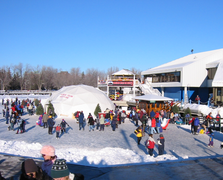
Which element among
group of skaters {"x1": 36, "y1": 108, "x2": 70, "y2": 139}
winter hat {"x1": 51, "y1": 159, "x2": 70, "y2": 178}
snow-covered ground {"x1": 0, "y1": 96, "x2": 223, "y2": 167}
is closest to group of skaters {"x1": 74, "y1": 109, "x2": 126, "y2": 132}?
snow-covered ground {"x1": 0, "y1": 96, "x2": 223, "y2": 167}

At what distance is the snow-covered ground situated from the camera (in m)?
8.98

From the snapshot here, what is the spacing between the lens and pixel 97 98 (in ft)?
74.5

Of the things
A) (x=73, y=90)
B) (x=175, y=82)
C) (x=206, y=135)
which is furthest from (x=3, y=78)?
(x=206, y=135)

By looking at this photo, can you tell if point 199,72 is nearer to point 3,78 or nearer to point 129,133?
point 129,133

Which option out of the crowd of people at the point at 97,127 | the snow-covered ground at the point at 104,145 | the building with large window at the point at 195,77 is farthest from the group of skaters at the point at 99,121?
the building with large window at the point at 195,77

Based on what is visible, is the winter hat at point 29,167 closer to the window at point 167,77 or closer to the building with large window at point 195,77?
the building with large window at point 195,77

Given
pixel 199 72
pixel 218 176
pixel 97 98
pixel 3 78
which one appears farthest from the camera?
pixel 3 78

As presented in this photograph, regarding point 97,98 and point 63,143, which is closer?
point 63,143

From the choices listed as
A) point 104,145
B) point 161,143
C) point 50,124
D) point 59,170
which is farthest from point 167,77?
point 59,170

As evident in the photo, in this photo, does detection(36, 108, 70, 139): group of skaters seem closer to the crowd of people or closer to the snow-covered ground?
the crowd of people

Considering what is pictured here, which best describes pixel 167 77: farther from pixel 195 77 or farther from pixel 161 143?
pixel 161 143

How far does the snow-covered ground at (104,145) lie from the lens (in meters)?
8.98

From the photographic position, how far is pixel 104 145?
11.3m

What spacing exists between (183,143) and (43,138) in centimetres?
810
